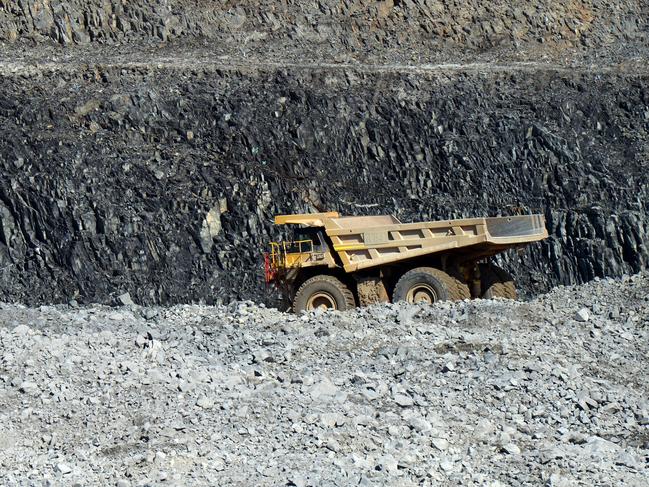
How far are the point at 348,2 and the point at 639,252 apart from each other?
11087mm

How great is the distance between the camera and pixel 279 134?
22.9 metres

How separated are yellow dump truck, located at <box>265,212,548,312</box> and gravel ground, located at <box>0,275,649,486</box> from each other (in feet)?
3.74

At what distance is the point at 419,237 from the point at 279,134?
688 cm

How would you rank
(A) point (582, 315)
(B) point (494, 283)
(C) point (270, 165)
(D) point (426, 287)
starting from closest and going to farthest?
(A) point (582, 315)
(D) point (426, 287)
(B) point (494, 283)
(C) point (270, 165)

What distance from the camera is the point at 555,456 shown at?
1036cm

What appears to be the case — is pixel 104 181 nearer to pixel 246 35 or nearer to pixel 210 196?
pixel 210 196

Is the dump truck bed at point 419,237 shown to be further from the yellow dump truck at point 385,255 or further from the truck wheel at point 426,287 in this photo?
the truck wheel at point 426,287

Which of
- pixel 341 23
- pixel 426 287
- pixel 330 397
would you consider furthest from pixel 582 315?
pixel 341 23

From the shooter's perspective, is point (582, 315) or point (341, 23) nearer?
point (582, 315)

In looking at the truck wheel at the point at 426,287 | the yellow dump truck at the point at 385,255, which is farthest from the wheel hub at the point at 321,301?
the truck wheel at the point at 426,287

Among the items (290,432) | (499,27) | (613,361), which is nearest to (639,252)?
(613,361)

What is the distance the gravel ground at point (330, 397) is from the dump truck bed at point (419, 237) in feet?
4.51

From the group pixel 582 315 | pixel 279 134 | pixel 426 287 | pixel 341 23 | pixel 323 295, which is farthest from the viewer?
pixel 341 23

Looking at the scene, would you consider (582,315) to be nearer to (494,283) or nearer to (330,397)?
(494,283)
